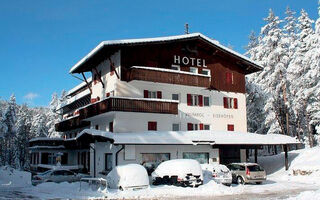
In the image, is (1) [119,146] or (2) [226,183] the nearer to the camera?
(2) [226,183]

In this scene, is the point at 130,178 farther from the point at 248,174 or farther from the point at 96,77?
the point at 96,77

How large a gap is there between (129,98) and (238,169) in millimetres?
10878

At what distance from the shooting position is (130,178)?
2105 centimetres

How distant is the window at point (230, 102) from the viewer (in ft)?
124

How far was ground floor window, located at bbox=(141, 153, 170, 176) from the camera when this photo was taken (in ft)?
94.1

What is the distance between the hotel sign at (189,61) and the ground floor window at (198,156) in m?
9.57

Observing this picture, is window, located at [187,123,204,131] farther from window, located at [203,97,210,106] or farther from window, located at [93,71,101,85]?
window, located at [93,71,101,85]

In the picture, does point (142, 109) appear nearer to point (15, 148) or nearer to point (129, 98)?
point (129, 98)

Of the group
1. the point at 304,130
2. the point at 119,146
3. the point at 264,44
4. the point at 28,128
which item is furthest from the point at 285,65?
the point at 28,128

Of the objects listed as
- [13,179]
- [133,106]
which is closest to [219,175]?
[133,106]

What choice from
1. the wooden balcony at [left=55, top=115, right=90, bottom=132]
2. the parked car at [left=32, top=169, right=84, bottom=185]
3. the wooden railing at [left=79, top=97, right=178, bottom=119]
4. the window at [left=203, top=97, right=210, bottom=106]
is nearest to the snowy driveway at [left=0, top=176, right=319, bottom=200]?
the parked car at [left=32, top=169, right=84, bottom=185]

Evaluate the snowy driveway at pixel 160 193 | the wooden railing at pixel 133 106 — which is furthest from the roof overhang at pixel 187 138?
the snowy driveway at pixel 160 193

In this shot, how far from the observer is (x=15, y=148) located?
85.4 m

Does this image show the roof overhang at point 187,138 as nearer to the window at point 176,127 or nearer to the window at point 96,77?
the window at point 176,127
